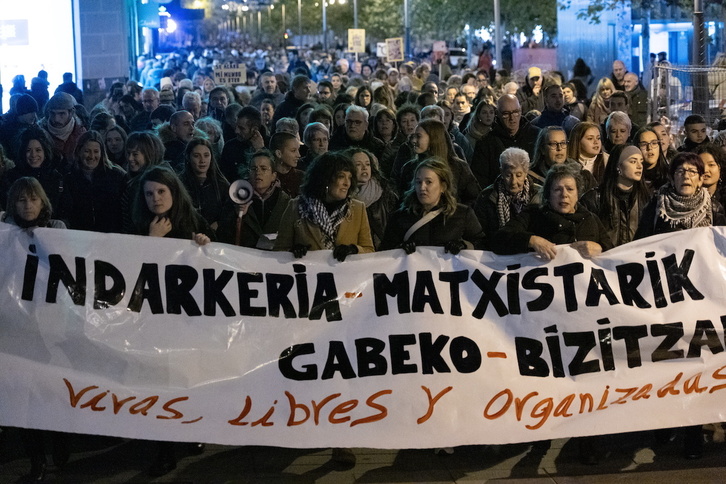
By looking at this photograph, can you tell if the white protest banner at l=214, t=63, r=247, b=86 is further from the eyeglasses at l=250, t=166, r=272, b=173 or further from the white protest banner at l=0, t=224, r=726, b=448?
the white protest banner at l=0, t=224, r=726, b=448

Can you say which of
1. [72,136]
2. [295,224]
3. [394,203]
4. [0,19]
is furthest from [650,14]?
[295,224]

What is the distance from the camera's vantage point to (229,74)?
20484 millimetres

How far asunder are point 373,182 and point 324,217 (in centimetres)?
191

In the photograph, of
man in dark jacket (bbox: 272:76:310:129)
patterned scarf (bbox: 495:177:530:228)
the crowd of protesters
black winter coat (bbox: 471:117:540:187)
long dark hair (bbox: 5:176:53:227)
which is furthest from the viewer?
man in dark jacket (bbox: 272:76:310:129)

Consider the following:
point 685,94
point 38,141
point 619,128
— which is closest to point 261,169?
point 38,141

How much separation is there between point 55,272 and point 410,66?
→ 2420cm

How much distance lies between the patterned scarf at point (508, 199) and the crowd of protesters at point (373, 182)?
12mm

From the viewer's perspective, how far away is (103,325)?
6.20 meters

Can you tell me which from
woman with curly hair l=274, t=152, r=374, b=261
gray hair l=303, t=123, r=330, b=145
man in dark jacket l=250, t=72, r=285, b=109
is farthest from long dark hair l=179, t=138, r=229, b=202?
man in dark jacket l=250, t=72, r=285, b=109

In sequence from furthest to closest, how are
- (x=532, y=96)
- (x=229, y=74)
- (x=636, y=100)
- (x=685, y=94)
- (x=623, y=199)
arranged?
(x=229, y=74) → (x=532, y=96) → (x=636, y=100) → (x=685, y=94) → (x=623, y=199)

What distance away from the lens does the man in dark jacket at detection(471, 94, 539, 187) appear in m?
10.6

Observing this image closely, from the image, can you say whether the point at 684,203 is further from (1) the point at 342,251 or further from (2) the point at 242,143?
(2) the point at 242,143

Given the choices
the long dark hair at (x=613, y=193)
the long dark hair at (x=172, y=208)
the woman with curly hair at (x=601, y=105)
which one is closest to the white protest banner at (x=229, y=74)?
the woman with curly hair at (x=601, y=105)

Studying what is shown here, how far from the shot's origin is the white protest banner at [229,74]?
20.4m
